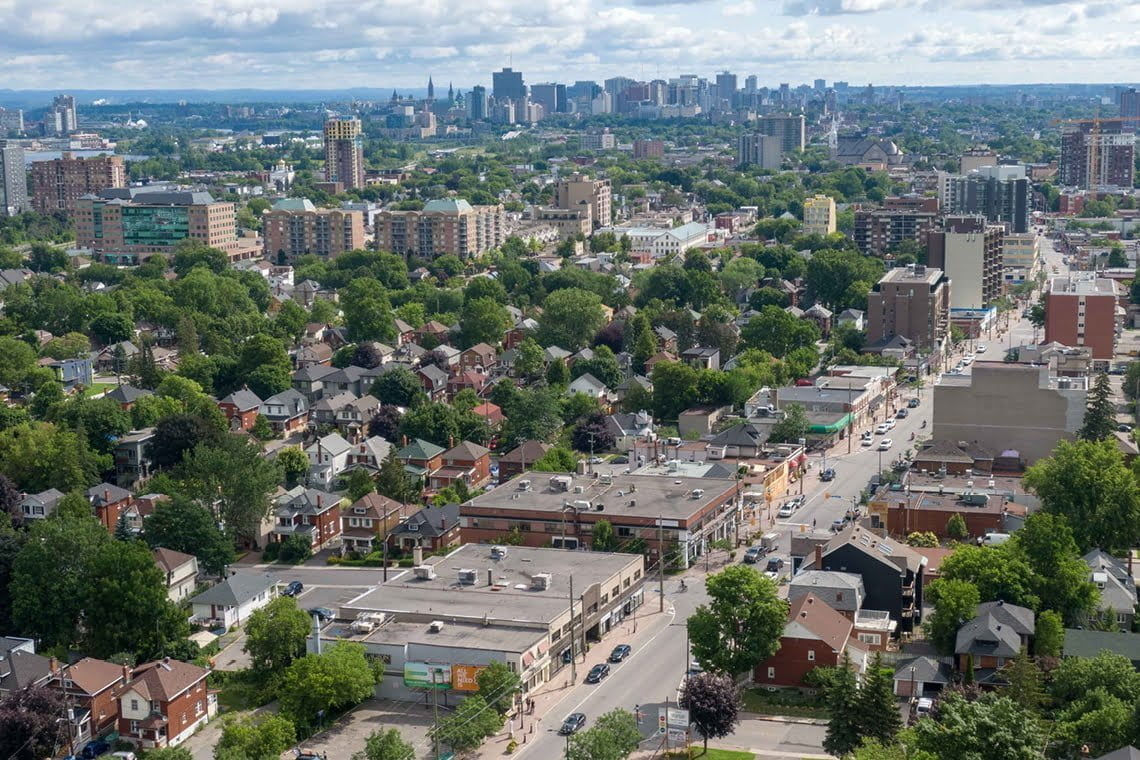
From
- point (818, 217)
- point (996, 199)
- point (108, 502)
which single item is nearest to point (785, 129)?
point (818, 217)

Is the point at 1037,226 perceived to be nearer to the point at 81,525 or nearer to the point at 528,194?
the point at 528,194

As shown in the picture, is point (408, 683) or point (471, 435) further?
point (471, 435)

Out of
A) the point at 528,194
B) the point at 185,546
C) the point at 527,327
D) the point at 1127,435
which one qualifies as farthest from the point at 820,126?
the point at 185,546

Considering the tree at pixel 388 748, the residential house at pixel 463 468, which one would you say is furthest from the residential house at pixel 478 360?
the tree at pixel 388 748

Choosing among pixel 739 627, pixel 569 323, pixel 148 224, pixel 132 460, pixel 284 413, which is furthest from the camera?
pixel 148 224

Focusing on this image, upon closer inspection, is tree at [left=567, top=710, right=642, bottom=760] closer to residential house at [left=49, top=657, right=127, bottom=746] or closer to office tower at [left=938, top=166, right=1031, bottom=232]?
residential house at [left=49, top=657, right=127, bottom=746]

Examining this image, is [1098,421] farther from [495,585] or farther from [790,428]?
[495,585]
